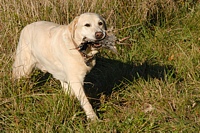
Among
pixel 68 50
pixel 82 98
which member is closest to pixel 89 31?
pixel 68 50

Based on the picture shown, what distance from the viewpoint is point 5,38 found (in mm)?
5199

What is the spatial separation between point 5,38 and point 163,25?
244cm

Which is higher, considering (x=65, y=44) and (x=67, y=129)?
(x=65, y=44)

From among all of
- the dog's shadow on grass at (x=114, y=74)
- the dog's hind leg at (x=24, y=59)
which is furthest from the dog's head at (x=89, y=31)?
the dog's hind leg at (x=24, y=59)

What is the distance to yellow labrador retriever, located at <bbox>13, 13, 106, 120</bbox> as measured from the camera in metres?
4.11

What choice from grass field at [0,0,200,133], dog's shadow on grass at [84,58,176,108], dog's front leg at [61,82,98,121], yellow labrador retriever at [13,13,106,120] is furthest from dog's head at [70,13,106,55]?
dog's shadow on grass at [84,58,176,108]

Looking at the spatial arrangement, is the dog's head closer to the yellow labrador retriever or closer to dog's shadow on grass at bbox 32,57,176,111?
the yellow labrador retriever

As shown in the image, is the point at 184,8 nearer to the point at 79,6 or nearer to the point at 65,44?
the point at 79,6

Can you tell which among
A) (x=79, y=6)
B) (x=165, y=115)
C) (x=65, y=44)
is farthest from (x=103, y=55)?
(x=165, y=115)

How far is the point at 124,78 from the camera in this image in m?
4.93

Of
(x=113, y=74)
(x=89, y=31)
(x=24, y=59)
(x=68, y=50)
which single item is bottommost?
(x=113, y=74)

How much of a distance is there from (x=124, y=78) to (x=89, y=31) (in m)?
1.06

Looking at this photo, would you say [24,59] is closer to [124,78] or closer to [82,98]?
[82,98]

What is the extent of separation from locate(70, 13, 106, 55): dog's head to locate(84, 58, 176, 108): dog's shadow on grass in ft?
2.57
